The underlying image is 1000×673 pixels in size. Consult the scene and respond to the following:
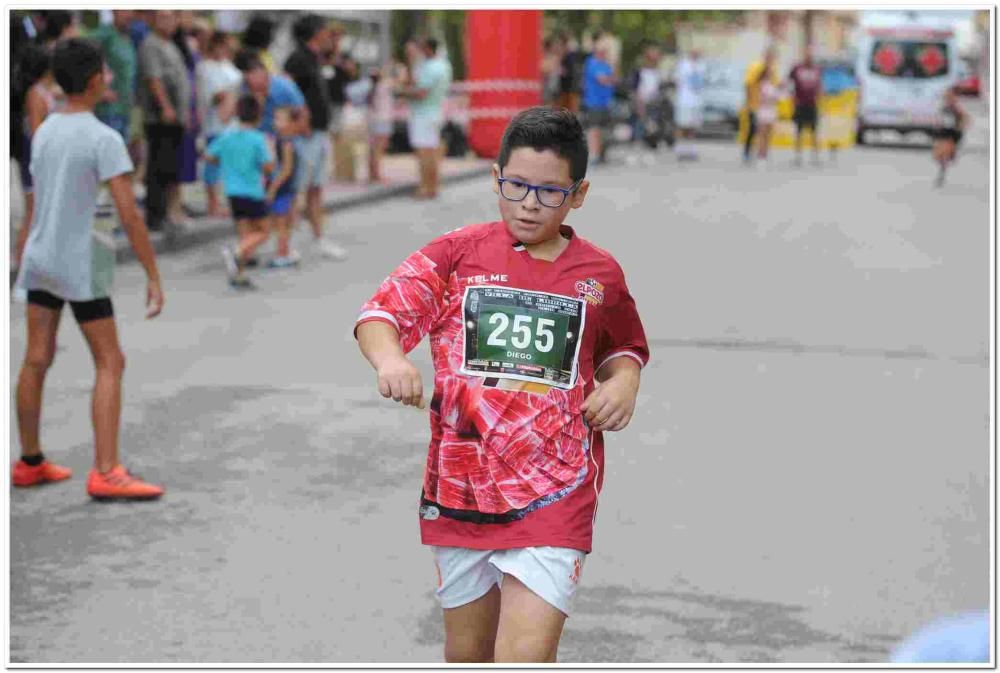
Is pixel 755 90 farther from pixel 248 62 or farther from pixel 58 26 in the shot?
pixel 58 26

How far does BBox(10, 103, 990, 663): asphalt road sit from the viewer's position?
4609 millimetres

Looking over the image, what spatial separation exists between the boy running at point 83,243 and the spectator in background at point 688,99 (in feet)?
68.3

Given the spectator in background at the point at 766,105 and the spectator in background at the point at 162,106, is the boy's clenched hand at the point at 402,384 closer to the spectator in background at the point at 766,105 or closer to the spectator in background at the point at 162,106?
the spectator in background at the point at 162,106

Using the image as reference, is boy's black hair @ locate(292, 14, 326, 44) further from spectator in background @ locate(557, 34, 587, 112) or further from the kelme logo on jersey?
spectator in background @ locate(557, 34, 587, 112)

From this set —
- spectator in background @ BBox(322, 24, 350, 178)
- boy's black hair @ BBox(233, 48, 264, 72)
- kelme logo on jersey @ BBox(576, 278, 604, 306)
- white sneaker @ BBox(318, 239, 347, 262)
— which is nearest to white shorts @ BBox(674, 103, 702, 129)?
spectator in background @ BBox(322, 24, 350, 178)

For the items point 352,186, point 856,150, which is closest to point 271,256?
point 352,186

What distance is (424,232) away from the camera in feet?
50.5

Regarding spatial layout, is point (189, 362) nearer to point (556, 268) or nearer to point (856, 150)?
point (556, 268)

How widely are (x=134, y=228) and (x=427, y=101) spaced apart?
12163mm

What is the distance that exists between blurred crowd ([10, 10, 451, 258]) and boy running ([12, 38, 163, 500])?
12.3 ft

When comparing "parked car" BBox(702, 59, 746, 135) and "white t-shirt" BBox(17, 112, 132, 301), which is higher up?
"white t-shirt" BBox(17, 112, 132, 301)

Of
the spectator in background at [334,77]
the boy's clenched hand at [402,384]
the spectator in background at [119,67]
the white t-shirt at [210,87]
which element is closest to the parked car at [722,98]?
the spectator in background at [334,77]

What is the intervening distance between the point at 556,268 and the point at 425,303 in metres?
0.27
